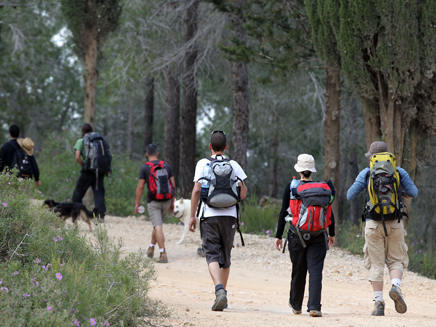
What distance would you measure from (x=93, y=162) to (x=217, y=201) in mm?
6333

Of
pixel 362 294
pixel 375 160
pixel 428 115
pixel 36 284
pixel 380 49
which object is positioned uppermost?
pixel 380 49

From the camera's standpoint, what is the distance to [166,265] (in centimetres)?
953

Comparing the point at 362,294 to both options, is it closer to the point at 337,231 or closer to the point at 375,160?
the point at 375,160

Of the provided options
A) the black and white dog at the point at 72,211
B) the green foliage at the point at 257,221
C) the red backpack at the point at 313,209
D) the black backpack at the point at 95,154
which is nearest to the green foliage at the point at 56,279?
the red backpack at the point at 313,209

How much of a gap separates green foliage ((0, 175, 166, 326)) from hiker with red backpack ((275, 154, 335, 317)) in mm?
1467

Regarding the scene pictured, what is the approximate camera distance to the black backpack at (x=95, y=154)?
11.7m

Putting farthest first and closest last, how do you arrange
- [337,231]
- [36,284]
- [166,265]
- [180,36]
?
[180,36] → [337,231] → [166,265] → [36,284]

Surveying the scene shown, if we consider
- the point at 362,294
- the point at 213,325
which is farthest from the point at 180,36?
the point at 213,325

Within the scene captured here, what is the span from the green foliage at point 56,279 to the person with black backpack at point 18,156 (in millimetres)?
3872

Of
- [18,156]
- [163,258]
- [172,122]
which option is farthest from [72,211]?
[172,122]

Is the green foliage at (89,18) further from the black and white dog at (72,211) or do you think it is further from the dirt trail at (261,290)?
the black and white dog at (72,211)

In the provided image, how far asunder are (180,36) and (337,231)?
375 inches

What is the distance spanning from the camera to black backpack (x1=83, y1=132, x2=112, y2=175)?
11742 millimetres

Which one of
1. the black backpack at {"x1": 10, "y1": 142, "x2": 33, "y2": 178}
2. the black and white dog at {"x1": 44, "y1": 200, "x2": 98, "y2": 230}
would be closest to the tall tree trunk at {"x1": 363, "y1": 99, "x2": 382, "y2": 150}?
the black and white dog at {"x1": 44, "y1": 200, "x2": 98, "y2": 230}
